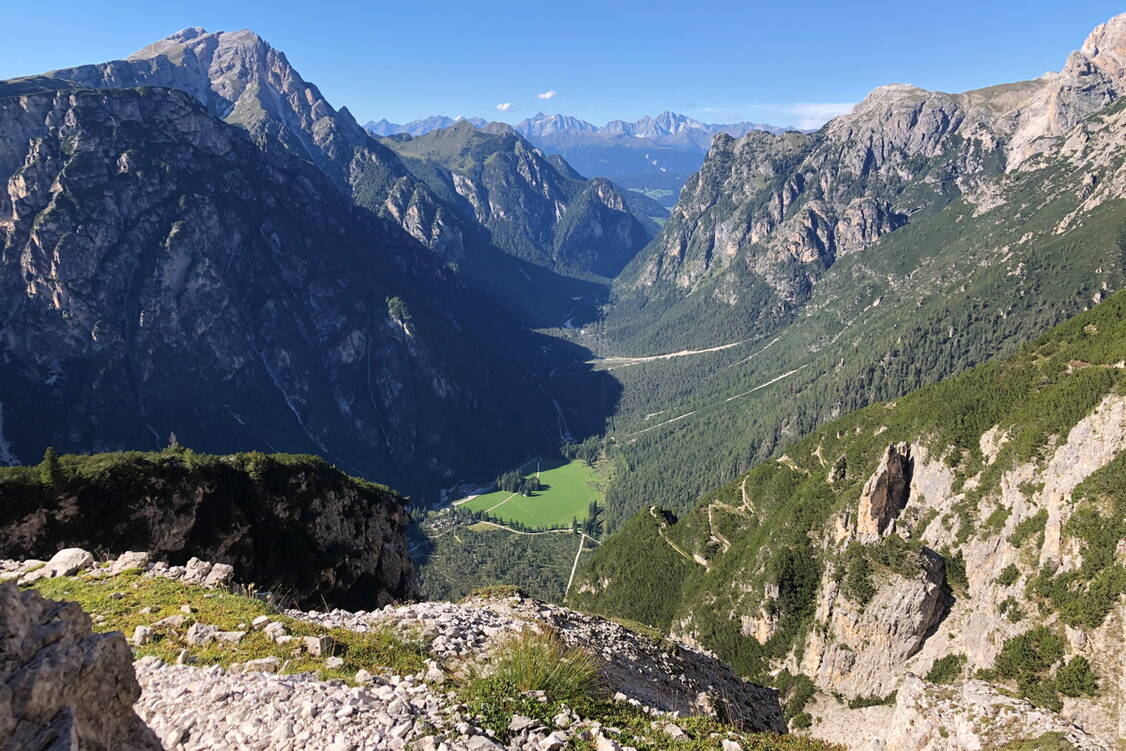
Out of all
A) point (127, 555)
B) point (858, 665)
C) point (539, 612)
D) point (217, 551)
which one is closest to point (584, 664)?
point (539, 612)

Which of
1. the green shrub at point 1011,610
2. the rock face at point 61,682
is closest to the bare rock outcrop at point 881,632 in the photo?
the green shrub at point 1011,610

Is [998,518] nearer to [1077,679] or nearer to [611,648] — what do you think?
Answer: [1077,679]

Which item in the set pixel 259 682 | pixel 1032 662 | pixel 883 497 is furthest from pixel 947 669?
pixel 259 682

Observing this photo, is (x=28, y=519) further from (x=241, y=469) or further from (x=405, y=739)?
(x=405, y=739)

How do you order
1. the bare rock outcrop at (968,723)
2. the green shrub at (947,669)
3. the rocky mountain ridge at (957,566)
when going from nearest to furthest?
→ 1. the bare rock outcrop at (968,723)
2. the rocky mountain ridge at (957,566)
3. the green shrub at (947,669)

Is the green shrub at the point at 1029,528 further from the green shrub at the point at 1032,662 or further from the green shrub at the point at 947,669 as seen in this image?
the green shrub at the point at 947,669

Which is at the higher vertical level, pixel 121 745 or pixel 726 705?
pixel 121 745

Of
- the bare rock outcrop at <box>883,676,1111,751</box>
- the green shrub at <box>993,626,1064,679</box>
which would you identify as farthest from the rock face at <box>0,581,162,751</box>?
the green shrub at <box>993,626,1064,679</box>
